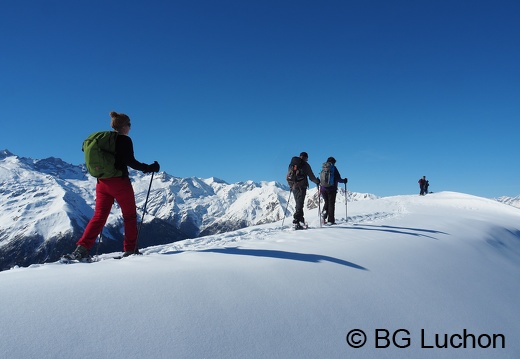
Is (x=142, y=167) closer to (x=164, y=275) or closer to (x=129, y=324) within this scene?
(x=164, y=275)

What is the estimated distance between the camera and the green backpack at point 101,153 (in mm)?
5383

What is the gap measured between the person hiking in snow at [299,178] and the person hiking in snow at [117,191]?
570 centimetres

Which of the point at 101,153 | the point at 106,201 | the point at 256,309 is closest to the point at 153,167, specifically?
the point at 101,153

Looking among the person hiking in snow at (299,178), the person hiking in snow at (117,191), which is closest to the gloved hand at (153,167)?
the person hiking in snow at (117,191)

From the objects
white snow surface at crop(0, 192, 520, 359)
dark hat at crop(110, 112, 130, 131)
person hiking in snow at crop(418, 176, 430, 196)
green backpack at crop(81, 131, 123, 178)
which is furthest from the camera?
person hiking in snow at crop(418, 176, 430, 196)

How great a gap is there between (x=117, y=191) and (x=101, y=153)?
72 cm

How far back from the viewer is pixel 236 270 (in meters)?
4.09

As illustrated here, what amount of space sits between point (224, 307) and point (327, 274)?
69.1 inches

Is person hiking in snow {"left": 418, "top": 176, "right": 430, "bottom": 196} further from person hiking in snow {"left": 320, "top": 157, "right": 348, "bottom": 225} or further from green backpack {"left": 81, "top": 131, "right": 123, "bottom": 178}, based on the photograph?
green backpack {"left": 81, "top": 131, "right": 123, "bottom": 178}

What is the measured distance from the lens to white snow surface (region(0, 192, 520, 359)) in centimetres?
250

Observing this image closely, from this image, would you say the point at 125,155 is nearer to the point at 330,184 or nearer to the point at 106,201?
the point at 106,201

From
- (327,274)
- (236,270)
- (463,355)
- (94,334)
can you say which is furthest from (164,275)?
(463,355)

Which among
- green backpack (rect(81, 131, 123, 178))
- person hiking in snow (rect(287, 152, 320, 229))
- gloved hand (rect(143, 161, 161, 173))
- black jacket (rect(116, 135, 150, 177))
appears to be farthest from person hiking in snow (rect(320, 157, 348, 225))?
green backpack (rect(81, 131, 123, 178))

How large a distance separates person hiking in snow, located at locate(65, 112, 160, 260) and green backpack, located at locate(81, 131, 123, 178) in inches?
3.1
